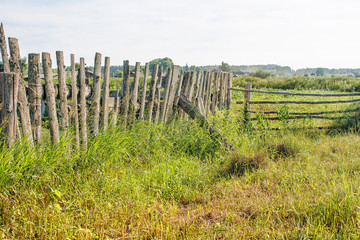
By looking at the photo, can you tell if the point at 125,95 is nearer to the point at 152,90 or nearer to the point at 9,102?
the point at 152,90

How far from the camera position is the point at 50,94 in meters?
3.60

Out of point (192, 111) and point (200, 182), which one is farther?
point (192, 111)

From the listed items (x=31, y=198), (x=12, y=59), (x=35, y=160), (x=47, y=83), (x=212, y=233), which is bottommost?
(x=212, y=233)

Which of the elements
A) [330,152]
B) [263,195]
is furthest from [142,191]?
[330,152]

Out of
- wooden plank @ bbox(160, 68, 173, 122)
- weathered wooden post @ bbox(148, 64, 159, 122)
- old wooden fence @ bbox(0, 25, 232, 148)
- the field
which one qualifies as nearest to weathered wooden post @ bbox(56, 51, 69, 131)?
old wooden fence @ bbox(0, 25, 232, 148)

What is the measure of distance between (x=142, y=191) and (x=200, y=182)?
86 centimetres

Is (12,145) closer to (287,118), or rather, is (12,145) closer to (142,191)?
(142,191)

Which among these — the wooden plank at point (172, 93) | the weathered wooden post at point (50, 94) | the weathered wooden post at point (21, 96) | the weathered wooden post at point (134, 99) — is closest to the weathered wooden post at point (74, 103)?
the weathered wooden post at point (50, 94)

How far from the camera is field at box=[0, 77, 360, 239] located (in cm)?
274

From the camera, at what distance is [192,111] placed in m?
5.86

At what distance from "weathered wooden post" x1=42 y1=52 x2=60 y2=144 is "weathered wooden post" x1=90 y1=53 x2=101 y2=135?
0.63 metres

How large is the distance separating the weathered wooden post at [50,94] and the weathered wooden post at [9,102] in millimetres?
413

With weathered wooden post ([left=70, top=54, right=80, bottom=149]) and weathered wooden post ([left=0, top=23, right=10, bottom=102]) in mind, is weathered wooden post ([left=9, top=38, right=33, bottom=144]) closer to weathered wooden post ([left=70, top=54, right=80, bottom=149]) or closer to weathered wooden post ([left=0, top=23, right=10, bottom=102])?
weathered wooden post ([left=0, top=23, right=10, bottom=102])

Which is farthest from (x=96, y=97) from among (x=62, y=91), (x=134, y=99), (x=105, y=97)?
(x=134, y=99)
